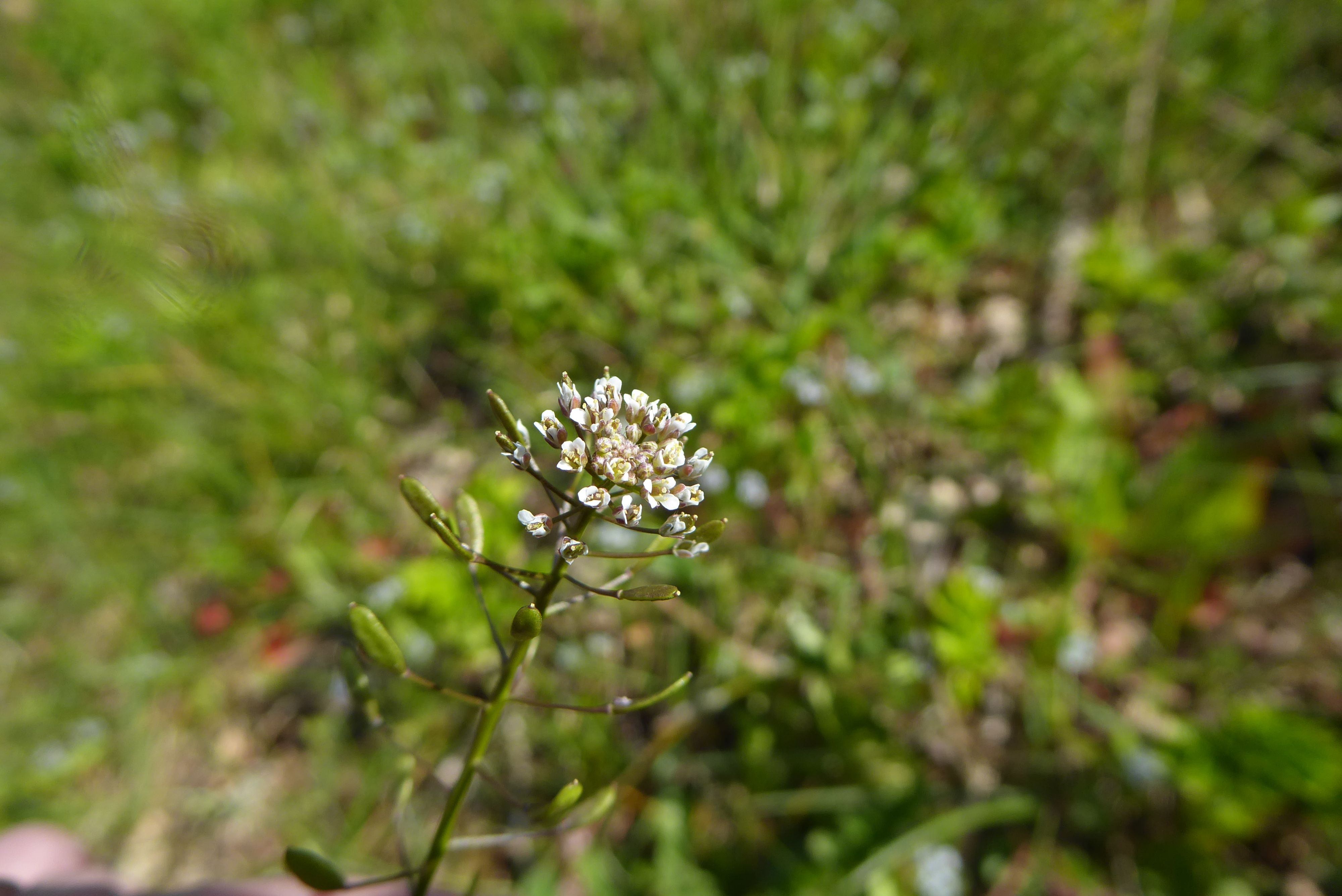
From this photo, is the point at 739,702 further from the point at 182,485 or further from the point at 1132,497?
the point at 182,485

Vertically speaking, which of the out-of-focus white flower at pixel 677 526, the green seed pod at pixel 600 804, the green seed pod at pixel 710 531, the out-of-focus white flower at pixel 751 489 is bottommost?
the green seed pod at pixel 600 804

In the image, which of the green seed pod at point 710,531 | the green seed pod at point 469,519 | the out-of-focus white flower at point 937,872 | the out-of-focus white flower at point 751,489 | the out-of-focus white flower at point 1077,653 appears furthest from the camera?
the out-of-focus white flower at point 751,489

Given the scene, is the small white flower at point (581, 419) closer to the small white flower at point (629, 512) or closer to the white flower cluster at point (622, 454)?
the white flower cluster at point (622, 454)

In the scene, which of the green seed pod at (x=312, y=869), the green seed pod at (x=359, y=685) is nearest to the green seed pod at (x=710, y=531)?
the green seed pod at (x=359, y=685)

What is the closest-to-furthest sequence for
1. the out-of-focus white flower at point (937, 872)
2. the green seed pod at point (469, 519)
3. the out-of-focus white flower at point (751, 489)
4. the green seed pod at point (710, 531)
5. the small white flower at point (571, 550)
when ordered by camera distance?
the small white flower at point (571, 550) < the green seed pod at point (710, 531) < the green seed pod at point (469, 519) < the out-of-focus white flower at point (937, 872) < the out-of-focus white flower at point (751, 489)

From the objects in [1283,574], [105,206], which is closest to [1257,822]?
[1283,574]

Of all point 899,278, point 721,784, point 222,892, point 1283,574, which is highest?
point 899,278
